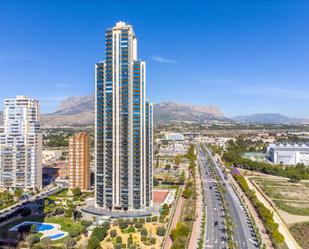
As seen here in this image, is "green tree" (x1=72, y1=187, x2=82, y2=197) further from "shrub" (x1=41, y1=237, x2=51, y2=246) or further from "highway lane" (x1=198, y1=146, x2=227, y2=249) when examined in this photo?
"highway lane" (x1=198, y1=146, x2=227, y2=249)

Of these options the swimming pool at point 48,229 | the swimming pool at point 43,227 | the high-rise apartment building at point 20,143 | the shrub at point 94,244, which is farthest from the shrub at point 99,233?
the high-rise apartment building at point 20,143

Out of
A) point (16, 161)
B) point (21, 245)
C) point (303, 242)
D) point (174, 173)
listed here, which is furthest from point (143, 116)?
point (174, 173)

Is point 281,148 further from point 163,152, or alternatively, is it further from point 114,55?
point 114,55

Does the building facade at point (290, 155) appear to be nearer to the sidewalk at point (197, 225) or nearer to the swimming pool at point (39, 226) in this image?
the sidewalk at point (197, 225)

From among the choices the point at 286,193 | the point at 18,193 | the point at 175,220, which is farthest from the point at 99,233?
the point at 286,193

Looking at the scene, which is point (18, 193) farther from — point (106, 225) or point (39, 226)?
point (106, 225)

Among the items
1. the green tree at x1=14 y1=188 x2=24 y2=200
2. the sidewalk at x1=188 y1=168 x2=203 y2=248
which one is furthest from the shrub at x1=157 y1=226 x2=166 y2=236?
the green tree at x1=14 y1=188 x2=24 y2=200
